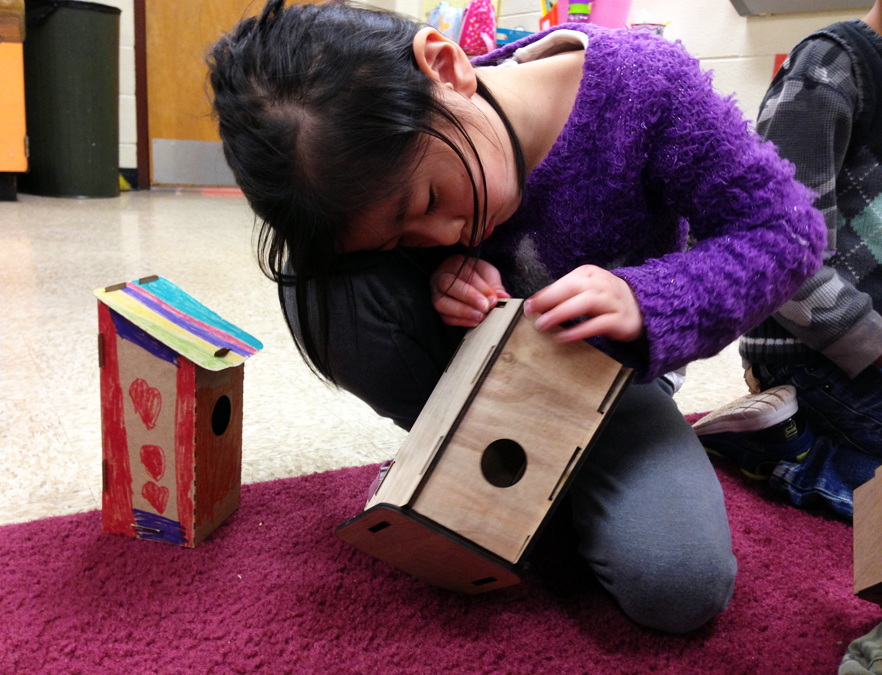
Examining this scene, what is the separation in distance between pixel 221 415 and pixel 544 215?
1.35ft

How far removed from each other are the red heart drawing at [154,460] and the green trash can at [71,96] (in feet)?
9.58

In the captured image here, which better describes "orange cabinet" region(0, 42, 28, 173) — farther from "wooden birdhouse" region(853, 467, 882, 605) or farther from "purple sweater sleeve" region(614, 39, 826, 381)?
"wooden birdhouse" region(853, 467, 882, 605)

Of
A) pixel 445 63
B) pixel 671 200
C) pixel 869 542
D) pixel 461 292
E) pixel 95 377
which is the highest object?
pixel 445 63

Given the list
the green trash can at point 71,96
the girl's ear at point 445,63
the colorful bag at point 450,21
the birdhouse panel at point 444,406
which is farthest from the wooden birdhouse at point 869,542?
the green trash can at point 71,96

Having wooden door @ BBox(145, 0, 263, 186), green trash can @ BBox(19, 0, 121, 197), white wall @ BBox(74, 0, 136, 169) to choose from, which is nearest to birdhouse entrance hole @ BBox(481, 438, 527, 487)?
green trash can @ BBox(19, 0, 121, 197)

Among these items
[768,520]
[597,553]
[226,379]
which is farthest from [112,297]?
[768,520]

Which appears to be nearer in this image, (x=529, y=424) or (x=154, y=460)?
(x=529, y=424)

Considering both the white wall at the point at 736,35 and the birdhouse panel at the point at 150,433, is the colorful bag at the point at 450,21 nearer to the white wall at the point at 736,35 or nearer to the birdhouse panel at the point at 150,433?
the white wall at the point at 736,35

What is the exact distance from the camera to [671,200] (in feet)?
2.38

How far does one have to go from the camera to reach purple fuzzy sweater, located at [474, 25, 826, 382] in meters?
0.63

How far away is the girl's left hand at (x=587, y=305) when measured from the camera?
0.59 metres

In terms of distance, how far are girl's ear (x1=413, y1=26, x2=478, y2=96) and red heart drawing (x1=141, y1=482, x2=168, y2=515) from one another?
1.60 ft

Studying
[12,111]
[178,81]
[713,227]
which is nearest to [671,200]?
[713,227]

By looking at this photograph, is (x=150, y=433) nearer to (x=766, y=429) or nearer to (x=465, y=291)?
(x=465, y=291)
